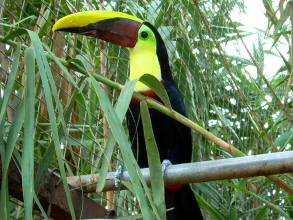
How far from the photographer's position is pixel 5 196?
58 cm

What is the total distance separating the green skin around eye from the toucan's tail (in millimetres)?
400

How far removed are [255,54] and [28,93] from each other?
1314mm

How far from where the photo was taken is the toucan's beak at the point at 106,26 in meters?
1.24

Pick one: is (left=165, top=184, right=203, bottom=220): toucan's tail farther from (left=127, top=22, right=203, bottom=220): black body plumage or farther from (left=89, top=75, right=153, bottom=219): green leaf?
(left=89, top=75, right=153, bottom=219): green leaf

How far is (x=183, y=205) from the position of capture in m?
1.31

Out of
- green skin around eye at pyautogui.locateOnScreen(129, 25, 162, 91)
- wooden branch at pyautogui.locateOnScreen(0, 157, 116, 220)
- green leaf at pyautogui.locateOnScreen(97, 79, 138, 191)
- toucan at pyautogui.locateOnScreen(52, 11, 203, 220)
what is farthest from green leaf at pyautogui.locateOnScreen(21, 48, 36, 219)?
green skin around eye at pyautogui.locateOnScreen(129, 25, 162, 91)

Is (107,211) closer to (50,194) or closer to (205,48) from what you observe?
(50,194)

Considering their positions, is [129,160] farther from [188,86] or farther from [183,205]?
[188,86]

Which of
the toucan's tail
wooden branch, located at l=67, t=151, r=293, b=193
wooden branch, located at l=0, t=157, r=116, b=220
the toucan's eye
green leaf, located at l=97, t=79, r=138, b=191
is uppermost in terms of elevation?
the toucan's eye

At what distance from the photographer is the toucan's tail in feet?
4.20

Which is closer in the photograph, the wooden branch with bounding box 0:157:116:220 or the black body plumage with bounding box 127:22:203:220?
the wooden branch with bounding box 0:157:116:220

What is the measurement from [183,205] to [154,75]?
0.44 metres

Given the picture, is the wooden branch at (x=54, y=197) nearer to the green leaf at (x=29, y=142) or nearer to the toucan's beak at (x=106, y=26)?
the green leaf at (x=29, y=142)

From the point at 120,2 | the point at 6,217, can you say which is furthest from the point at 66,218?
the point at 120,2
